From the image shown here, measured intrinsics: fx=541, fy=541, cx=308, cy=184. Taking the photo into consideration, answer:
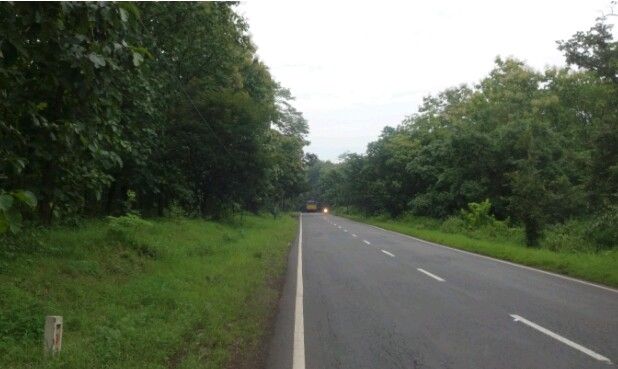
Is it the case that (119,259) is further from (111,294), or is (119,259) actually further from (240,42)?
(240,42)

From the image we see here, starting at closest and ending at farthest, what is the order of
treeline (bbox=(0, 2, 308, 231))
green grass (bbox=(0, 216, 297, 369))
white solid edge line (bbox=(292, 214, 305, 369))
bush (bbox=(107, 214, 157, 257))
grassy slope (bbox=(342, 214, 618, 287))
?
treeline (bbox=(0, 2, 308, 231)) < green grass (bbox=(0, 216, 297, 369)) < white solid edge line (bbox=(292, 214, 305, 369)) < bush (bbox=(107, 214, 157, 257)) < grassy slope (bbox=(342, 214, 618, 287))

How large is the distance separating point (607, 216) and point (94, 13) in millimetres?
16661

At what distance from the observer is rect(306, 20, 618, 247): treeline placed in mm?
21047

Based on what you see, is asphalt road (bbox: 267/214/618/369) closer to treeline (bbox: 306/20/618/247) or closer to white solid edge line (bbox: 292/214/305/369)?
white solid edge line (bbox: 292/214/305/369)

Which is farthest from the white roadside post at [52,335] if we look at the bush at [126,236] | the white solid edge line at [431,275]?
the white solid edge line at [431,275]

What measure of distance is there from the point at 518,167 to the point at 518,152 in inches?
95.7

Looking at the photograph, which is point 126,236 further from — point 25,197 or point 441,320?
point 25,197

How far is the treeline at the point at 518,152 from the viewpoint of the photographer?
21.0 meters

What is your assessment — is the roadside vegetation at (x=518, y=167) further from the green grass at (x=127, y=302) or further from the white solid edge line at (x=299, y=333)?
the green grass at (x=127, y=302)

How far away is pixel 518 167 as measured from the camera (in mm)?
32000

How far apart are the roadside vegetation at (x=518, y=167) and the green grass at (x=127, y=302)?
9.29 m

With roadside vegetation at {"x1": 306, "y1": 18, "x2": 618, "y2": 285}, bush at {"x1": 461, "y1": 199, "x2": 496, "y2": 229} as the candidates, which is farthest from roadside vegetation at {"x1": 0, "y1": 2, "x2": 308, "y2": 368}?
bush at {"x1": 461, "y1": 199, "x2": 496, "y2": 229}

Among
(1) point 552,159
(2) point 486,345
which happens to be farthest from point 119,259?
(1) point 552,159

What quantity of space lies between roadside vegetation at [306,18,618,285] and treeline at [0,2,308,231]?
1150 cm
